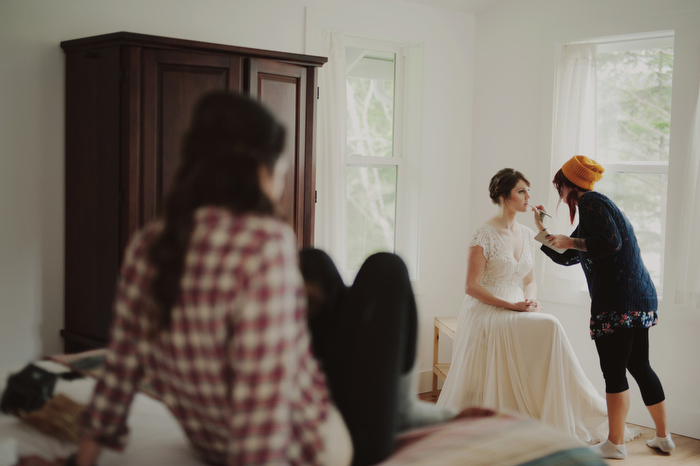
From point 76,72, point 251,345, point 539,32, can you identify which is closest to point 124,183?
point 76,72

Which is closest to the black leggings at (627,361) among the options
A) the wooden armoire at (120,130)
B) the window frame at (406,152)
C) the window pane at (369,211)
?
the window frame at (406,152)

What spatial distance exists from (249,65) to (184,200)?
1.84 metres

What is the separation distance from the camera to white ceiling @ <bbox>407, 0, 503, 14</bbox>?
3609 mm

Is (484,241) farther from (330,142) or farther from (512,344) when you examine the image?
(330,142)

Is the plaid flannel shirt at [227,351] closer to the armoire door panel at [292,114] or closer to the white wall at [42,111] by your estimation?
the armoire door panel at [292,114]

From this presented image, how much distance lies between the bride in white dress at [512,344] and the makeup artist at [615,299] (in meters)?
0.13

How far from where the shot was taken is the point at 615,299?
8.32 ft

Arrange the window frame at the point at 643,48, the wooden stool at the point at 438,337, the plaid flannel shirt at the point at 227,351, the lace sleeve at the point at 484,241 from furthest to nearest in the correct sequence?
the wooden stool at the point at 438,337
the window frame at the point at 643,48
the lace sleeve at the point at 484,241
the plaid flannel shirt at the point at 227,351

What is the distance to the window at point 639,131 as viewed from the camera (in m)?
3.20

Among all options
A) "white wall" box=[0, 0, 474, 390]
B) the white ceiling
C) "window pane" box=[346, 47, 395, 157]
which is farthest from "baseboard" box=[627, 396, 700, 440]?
"white wall" box=[0, 0, 474, 390]

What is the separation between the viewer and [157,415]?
123 cm

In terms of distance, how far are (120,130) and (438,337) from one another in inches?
93.2

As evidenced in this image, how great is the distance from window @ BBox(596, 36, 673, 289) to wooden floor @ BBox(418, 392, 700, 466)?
2.89 ft

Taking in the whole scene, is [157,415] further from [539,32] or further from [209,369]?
[539,32]
